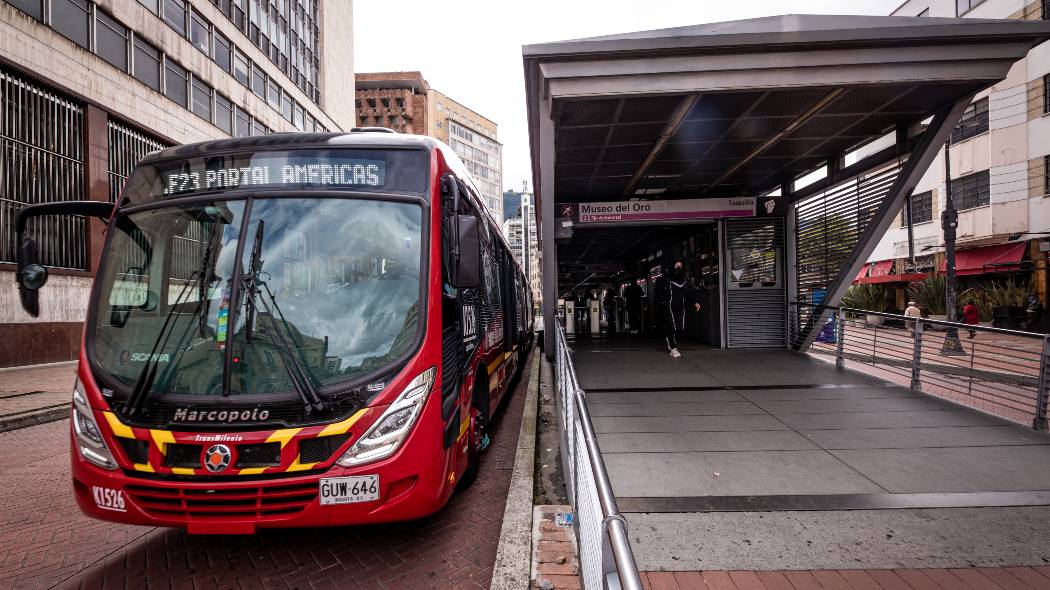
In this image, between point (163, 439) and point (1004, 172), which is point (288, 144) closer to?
point (163, 439)

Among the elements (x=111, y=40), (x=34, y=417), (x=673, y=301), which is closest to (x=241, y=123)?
(x=111, y=40)

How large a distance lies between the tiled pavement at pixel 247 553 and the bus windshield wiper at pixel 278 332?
1.15 meters

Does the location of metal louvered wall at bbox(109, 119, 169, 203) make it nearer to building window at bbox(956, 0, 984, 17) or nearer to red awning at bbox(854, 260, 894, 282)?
building window at bbox(956, 0, 984, 17)

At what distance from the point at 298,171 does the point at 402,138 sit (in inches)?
30.8

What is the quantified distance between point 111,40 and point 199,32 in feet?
19.1

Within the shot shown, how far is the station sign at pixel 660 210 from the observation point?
1102 centimetres

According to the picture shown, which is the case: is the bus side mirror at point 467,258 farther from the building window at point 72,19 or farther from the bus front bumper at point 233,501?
Result: the building window at point 72,19

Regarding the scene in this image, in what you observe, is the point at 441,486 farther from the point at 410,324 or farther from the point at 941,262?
the point at 941,262

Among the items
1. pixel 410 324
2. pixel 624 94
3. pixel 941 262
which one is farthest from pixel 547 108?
pixel 941 262

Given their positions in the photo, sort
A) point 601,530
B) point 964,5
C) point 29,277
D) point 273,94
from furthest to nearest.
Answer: point 273,94 → point 964,5 → point 29,277 → point 601,530

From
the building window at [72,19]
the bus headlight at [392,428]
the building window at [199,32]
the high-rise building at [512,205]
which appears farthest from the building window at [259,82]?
the high-rise building at [512,205]

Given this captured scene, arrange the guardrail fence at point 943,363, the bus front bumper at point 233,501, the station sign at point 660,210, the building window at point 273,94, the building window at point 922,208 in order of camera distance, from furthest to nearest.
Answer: the building window at point 273,94
the building window at point 922,208
the station sign at point 660,210
the guardrail fence at point 943,363
the bus front bumper at point 233,501

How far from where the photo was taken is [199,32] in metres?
21.5

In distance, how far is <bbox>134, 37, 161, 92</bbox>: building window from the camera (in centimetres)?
1770
